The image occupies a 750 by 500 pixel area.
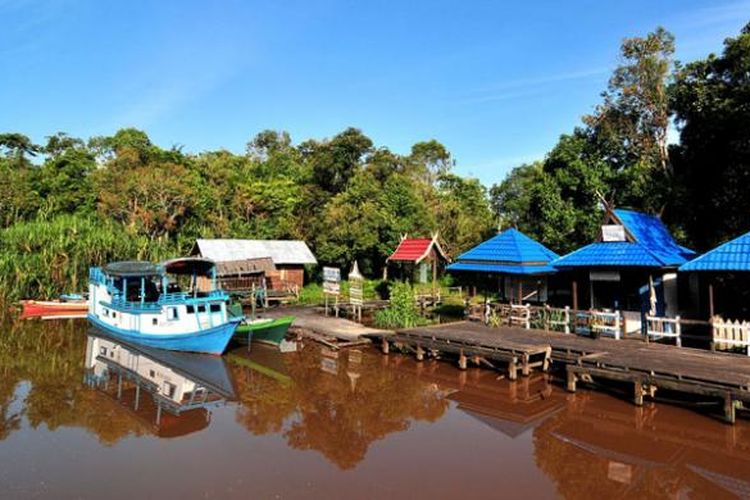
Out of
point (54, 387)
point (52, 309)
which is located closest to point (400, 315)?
point (54, 387)

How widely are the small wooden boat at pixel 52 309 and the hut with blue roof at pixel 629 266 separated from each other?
78.7 ft

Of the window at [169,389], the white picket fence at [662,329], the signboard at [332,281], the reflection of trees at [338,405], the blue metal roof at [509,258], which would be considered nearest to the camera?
the reflection of trees at [338,405]

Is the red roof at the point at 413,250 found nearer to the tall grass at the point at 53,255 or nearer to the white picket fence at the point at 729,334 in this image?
the tall grass at the point at 53,255

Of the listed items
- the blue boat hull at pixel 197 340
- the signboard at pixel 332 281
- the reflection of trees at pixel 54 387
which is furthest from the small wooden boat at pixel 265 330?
the reflection of trees at pixel 54 387

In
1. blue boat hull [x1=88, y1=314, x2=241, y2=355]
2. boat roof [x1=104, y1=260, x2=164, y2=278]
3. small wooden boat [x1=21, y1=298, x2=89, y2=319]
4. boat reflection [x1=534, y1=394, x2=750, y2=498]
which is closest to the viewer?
boat reflection [x1=534, y1=394, x2=750, y2=498]

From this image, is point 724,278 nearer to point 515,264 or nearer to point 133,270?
point 515,264

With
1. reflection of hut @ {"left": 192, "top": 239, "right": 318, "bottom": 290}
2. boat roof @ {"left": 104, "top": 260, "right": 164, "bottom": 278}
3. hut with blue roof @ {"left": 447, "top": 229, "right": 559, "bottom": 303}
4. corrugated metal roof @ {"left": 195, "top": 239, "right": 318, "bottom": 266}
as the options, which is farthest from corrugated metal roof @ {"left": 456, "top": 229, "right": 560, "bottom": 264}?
corrugated metal roof @ {"left": 195, "top": 239, "right": 318, "bottom": 266}

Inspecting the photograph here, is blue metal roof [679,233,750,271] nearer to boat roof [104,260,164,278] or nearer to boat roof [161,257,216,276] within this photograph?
boat roof [161,257,216,276]

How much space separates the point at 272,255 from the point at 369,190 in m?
7.65

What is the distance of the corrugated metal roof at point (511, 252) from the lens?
20125 mm

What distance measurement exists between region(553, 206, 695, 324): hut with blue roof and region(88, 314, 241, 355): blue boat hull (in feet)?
38.2

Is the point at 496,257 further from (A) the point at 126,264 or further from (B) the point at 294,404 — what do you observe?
(A) the point at 126,264

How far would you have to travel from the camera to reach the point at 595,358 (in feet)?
44.0

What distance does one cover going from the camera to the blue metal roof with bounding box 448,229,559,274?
65.1 ft
